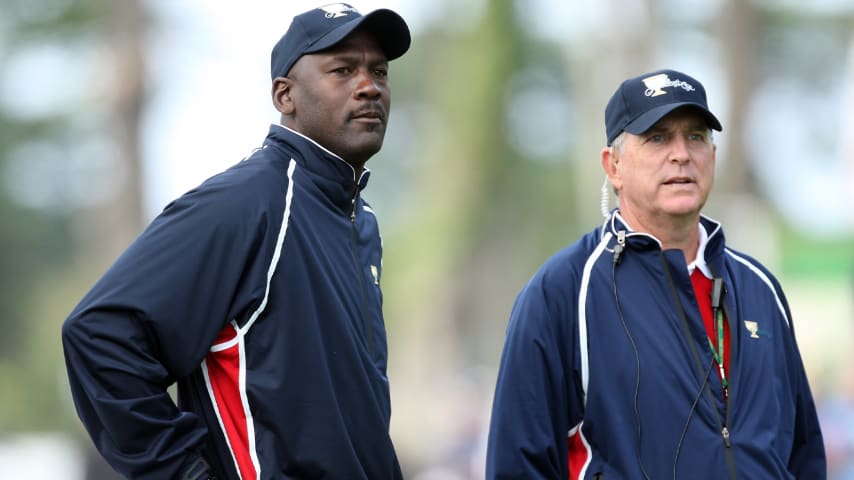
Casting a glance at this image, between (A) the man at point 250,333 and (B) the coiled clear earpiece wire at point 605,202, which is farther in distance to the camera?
(B) the coiled clear earpiece wire at point 605,202

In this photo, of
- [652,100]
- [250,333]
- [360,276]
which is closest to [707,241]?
[652,100]

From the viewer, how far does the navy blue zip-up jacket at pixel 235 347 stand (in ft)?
12.0

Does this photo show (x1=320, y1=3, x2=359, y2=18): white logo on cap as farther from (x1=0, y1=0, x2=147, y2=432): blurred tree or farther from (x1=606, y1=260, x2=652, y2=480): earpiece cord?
(x1=0, y1=0, x2=147, y2=432): blurred tree

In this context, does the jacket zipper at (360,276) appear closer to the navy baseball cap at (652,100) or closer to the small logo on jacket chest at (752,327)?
the navy baseball cap at (652,100)

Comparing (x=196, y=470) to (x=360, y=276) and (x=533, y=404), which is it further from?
(x=533, y=404)

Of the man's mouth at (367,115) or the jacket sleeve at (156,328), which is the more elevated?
the man's mouth at (367,115)

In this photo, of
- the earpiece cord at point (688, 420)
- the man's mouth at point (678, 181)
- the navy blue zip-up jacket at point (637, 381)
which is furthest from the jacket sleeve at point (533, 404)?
the man's mouth at point (678, 181)

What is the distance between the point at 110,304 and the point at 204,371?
388 mm

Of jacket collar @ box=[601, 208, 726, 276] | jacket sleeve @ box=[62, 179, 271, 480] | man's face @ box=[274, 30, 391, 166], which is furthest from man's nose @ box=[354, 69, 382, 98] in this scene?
jacket collar @ box=[601, 208, 726, 276]

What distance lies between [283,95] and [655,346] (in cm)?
150

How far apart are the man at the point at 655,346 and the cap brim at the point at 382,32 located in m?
0.88

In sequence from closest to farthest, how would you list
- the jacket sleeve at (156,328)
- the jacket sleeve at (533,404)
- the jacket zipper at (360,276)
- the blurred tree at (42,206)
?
1. the jacket sleeve at (156,328)
2. the jacket zipper at (360,276)
3. the jacket sleeve at (533,404)
4. the blurred tree at (42,206)

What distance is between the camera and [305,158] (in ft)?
13.8

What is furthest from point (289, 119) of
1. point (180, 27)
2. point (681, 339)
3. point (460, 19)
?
point (460, 19)
